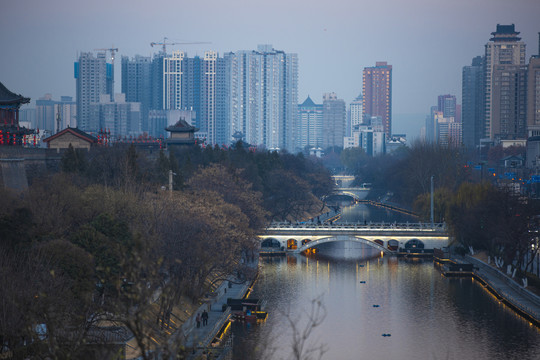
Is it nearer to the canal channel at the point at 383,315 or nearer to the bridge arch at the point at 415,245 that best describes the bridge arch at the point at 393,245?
the bridge arch at the point at 415,245

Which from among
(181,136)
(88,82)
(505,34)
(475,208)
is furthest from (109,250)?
(88,82)

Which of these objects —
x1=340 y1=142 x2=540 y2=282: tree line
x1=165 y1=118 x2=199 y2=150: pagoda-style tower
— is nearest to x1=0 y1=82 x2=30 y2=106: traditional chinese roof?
x1=340 y1=142 x2=540 y2=282: tree line

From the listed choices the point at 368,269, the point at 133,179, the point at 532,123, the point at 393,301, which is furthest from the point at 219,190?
the point at 532,123

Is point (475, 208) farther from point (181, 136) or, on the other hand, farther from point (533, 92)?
point (533, 92)

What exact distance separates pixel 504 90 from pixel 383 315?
12305 centimetres

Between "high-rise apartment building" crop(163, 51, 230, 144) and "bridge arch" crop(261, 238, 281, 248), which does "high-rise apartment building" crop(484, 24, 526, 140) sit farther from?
"bridge arch" crop(261, 238, 281, 248)

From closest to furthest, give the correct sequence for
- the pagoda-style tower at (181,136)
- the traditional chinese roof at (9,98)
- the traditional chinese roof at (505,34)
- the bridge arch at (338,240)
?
the traditional chinese roof at (9,98), the bridge arch at (338,240), the pagoda-style tower at (181,136), the traditional chinese roof at (505,34)

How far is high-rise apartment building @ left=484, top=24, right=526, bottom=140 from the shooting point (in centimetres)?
15400

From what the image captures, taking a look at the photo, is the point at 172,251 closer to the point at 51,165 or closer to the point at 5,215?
the point at 5,215

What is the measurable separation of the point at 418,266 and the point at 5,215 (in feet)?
102

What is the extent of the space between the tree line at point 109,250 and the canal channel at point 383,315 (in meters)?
3.48

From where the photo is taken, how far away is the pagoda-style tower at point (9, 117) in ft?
166

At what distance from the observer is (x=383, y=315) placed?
4103 cm

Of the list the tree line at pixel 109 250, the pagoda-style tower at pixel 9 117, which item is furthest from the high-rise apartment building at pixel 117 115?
the pagoda-style tower at pixel 9 117
